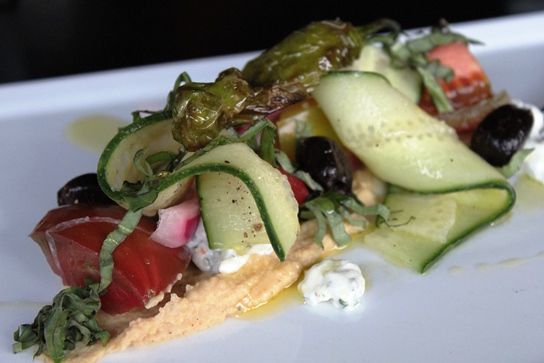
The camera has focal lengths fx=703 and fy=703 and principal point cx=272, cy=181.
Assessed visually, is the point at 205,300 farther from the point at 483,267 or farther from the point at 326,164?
the point at 483,267

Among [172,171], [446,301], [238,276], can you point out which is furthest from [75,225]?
[446,301]

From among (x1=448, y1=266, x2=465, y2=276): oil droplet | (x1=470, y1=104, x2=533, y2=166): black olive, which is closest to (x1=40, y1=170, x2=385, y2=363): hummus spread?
(x1=448, y1=266, x2=465, y2=276): oil droplet

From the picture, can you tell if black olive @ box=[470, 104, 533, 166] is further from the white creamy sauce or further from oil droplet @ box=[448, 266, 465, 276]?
the white creamy sauce

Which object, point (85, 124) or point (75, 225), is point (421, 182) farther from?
point (85, 124)

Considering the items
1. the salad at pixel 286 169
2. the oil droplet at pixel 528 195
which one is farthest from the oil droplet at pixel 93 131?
the oil droplet at pixel 528 195

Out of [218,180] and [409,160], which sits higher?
[218,180]

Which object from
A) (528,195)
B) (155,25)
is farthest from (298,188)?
(155,25)

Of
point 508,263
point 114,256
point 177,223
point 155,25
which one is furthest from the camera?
point 155,25
